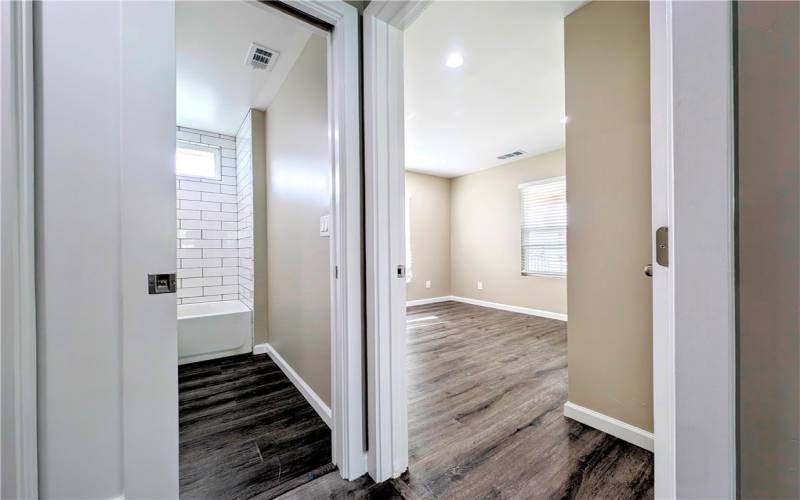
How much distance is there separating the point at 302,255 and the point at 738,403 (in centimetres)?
209

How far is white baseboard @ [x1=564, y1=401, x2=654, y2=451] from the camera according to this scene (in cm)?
150

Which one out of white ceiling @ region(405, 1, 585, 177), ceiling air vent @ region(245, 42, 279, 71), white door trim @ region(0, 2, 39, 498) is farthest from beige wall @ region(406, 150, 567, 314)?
white door trim @ region(0, 2, 39, 498)

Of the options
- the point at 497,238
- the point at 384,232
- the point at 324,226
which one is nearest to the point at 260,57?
the point at 324,226

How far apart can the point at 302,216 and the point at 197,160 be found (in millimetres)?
2164

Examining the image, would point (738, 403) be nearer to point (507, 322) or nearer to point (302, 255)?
point (302, 255)

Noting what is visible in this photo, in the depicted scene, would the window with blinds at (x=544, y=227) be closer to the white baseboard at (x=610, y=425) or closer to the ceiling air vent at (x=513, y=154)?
the ceiling air vent at (x=513, y=154)

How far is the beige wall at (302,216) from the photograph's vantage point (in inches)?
71.6

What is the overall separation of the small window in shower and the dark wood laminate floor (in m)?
3.00

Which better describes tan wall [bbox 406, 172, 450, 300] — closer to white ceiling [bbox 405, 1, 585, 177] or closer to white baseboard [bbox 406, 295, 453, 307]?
white baseboard [bbox 406, 295, 453, 307]

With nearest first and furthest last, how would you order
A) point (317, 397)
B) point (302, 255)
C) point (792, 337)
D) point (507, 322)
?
point (792, 337) → point (317, 397) → point (302, 255) → point (507, 322)

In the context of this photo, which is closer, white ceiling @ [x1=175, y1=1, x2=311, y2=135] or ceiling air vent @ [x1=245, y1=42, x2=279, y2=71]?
white ceiling @ [x1=175, y1=1, x2=311, y2=135]

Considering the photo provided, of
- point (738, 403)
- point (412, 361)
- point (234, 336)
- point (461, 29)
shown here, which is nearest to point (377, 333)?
point (738, 403)

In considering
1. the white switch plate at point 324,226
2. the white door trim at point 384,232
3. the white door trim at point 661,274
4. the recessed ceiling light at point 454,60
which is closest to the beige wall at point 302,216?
the white switch plate at point 324,226

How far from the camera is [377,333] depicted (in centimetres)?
129
